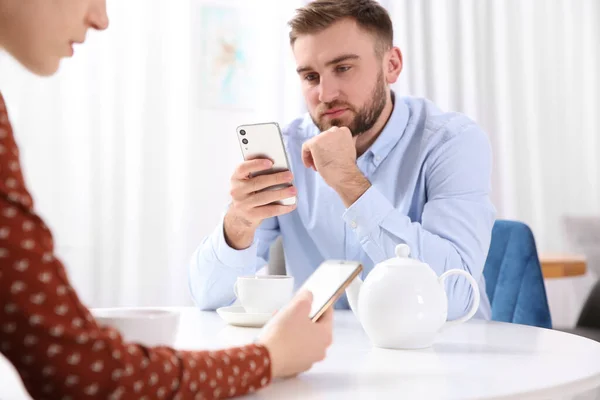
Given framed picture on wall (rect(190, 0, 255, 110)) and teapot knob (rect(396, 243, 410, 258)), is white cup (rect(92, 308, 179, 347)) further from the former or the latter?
framed picture on wall (rect(190, 0, 255, 110))

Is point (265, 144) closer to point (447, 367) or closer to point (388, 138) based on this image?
point (388, 138)

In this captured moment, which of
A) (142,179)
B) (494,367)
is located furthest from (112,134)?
(494,367)

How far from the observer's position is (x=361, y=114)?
5.97 feet

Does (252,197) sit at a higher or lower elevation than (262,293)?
higher

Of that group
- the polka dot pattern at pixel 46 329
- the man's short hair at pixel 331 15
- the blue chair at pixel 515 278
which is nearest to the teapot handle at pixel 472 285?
the polka dot pattern at pixel 46 329

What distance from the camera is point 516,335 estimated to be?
1.11m

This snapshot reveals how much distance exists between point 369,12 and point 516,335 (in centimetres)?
104

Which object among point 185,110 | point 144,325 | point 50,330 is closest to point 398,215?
point 144,325

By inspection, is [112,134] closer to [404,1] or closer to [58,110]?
[58,110]

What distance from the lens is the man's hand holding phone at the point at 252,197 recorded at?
4.59 ft

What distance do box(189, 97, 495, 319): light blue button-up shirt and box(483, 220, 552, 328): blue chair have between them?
0.06 meters

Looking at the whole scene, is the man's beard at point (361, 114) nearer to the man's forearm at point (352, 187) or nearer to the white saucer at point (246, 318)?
the man's forearm at point (352, 187)

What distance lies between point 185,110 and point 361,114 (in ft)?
4.70

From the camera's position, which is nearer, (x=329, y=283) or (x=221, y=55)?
(x=329, y=283)
